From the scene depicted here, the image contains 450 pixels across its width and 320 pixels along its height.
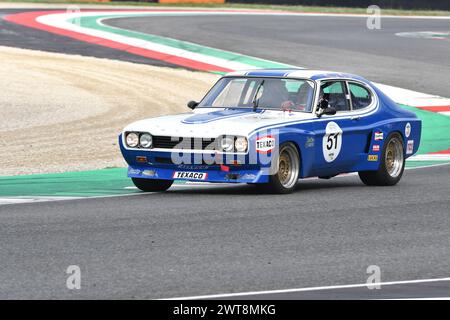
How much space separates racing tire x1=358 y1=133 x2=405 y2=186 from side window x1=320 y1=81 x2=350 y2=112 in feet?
2.39

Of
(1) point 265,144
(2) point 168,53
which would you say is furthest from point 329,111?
(2) point 168,53

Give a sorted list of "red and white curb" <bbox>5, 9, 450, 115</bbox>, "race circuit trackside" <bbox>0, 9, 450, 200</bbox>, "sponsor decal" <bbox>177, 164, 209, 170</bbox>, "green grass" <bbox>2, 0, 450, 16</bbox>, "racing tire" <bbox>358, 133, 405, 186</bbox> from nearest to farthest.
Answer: "sponsor decal" <bbox>177, 164, 209, 170</bbox> < "racing tire" <bbox>358, 133, 405, 186</bbox> < "race circuit trackside" <bbox>0, 9, 450, 200</bbox> < "red and white curb" <bbox>5, 9, 450, 115</bbox> < "green grass" <bbox>2, 0, 450, 16</bbox>

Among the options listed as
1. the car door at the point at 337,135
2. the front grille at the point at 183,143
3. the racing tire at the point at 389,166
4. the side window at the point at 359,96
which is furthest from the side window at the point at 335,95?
the front grille at the point at 183,143

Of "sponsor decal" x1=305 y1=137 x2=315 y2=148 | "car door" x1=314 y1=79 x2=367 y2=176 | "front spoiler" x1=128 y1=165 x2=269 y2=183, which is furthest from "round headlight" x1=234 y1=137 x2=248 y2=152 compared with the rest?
"car door" x1=314 y1=79 x2=367 y2=176

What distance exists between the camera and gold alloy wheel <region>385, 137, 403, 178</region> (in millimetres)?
14039

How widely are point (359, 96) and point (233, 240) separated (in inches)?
188

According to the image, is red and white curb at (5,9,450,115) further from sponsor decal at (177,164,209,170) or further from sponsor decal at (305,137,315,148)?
sponsor decal at (177,164,209,170)

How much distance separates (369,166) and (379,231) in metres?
3.56

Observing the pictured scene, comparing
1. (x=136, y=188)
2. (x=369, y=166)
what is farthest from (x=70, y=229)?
(x=369, y=166)

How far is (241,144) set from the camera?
12055mm

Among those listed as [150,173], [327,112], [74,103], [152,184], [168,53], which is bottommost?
[168,53]

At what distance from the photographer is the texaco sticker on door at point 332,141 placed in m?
13.0

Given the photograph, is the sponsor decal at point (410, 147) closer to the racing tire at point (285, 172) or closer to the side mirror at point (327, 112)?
the side mirror at point (327, 112)

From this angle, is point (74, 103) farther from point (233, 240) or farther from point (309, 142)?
point (233, 240)
